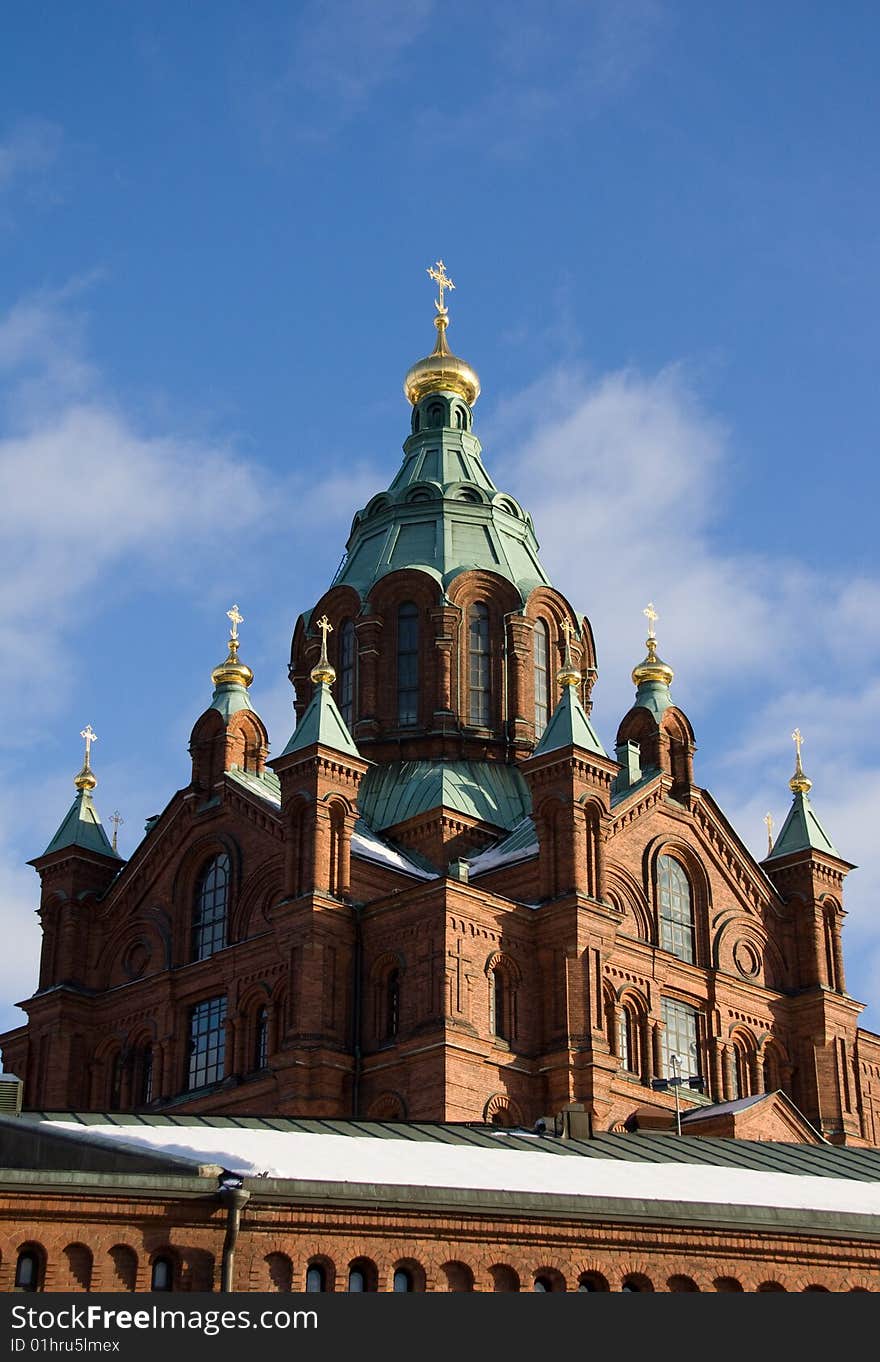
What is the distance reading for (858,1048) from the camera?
6494cm

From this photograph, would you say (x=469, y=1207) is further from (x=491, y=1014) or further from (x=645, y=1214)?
(x=491, y=1014)

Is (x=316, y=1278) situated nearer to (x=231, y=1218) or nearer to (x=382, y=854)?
(x=231, y=1218)

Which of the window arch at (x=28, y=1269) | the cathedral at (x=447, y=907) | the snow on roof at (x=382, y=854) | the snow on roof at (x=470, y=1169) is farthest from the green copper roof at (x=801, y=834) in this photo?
the window arch at (x=28, y=1269)

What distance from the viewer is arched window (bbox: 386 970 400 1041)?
→ 186 feet

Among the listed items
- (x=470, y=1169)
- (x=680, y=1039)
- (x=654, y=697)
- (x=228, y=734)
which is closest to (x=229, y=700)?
(x=228, y=734)

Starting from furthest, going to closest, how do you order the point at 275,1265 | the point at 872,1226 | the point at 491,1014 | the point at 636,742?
the point at 636,742, the point at 491,1014, the point at 872,1226, the point at 275,1265

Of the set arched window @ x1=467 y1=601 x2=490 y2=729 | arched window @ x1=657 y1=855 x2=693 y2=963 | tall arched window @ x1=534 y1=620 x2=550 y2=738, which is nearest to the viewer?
arched window @ x1=657 y1=855 x2=693 y2=963

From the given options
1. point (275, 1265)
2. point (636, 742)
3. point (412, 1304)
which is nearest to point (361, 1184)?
point (275, 1265)

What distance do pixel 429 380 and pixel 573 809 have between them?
82.2 ft

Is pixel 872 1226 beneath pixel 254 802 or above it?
beneath

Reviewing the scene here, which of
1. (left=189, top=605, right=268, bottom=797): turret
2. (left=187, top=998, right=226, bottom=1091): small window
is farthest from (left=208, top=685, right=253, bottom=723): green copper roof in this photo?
(left=187, top=998, right=226, bottom=1091): small window

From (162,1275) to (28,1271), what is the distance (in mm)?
1876

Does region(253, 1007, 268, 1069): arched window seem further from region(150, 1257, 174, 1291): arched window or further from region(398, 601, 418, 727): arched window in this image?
region(150, 1257, 174, 1291): arched window

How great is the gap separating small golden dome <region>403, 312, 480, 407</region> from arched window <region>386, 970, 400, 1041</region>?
2800 cm
